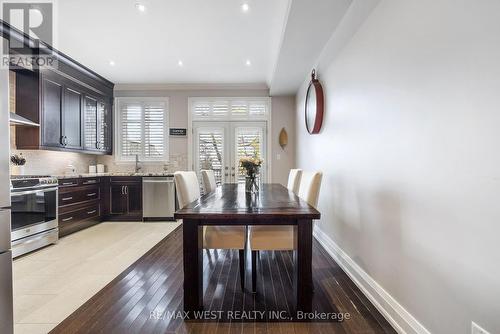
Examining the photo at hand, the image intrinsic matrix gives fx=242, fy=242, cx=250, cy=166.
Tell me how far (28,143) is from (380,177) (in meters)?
4.45

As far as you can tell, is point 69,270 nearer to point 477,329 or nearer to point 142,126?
point 477,329

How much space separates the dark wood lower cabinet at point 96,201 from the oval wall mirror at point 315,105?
10.8 feet

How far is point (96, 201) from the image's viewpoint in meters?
4.31

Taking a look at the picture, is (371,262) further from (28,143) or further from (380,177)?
(28,143)

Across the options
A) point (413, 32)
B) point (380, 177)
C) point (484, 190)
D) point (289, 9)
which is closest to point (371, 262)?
point (380, 177)

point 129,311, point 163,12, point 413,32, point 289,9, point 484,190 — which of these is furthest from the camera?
point 163,12

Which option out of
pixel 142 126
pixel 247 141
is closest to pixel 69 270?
pixel 142 126

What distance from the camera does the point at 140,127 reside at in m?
5.19

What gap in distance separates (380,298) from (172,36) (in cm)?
367

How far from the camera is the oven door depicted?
2740 millimetres

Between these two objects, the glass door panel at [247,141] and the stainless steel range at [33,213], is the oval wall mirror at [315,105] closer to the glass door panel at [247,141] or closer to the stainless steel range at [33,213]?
the glass door panel at [247,141]

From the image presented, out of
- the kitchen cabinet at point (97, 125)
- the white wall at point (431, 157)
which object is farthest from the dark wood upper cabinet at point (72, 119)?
the white wall at point (431, 157)

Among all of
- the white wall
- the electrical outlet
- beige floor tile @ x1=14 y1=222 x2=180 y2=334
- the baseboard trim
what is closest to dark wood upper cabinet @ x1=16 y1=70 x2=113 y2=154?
beige floor tile @ x1=14 y1=222 x2=180 y2=334

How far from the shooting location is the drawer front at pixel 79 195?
139 inches
